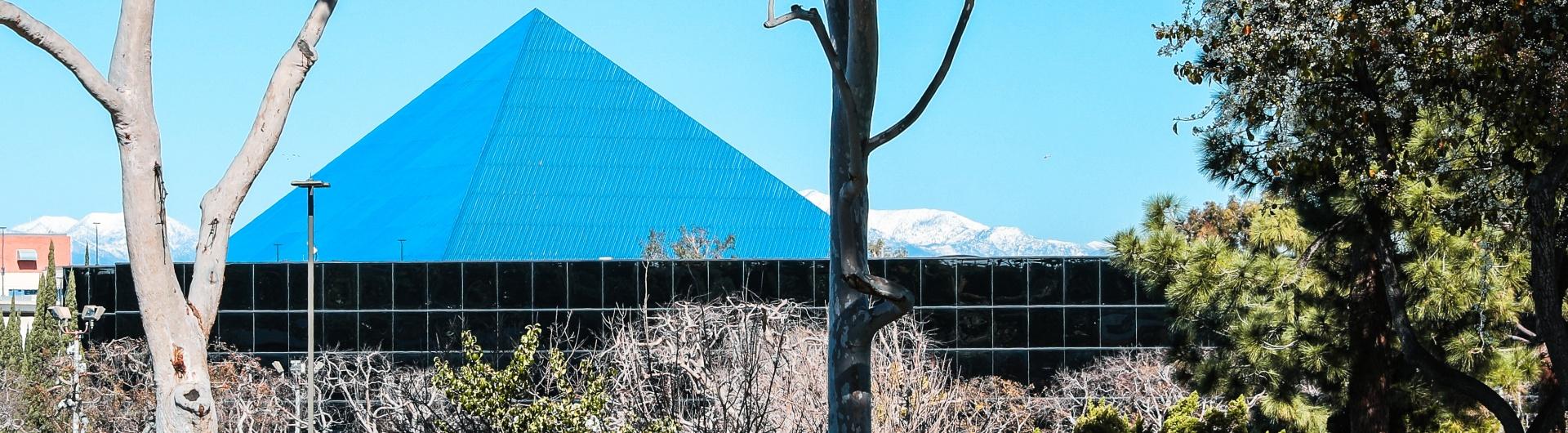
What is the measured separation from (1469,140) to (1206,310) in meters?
4.02

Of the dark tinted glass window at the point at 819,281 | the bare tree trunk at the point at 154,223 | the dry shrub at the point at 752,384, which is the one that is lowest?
the dry shrub at the point at 752,384

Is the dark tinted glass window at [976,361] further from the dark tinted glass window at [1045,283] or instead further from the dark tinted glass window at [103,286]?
the dark tinted glass window at [103,286]

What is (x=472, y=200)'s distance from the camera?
48469mm

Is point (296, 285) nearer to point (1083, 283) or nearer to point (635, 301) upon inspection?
point (635, 301)

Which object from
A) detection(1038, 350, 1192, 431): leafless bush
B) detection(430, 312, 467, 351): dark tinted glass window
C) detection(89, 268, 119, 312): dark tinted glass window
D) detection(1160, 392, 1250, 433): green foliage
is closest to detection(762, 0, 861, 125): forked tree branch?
detection(1160, 392, 1250, 433): green foliage

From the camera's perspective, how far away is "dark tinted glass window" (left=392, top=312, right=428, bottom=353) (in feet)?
112

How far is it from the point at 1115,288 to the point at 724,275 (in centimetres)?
787

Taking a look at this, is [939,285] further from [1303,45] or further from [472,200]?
[1303,45]

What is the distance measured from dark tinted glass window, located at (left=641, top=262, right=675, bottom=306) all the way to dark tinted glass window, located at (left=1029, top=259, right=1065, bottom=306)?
7.26m

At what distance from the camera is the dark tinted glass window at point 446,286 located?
3422 cm

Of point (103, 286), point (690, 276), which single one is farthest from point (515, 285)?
point (103, 286)

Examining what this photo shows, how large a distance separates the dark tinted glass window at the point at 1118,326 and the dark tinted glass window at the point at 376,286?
→ 14.7 m

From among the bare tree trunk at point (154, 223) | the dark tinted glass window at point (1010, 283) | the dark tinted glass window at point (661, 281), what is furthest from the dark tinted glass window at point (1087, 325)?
the bare tree trunk at point (154, 223)

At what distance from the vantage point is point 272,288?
1373 inches
